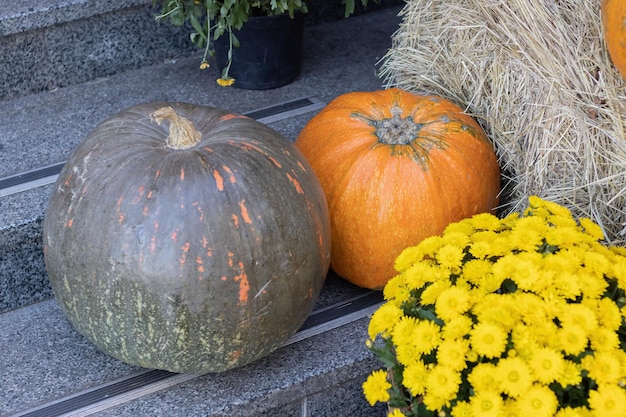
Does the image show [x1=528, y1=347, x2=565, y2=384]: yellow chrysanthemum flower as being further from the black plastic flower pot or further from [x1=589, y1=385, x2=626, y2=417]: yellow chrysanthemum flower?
the black plastic flower pot

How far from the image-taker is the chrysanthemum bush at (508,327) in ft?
4.25

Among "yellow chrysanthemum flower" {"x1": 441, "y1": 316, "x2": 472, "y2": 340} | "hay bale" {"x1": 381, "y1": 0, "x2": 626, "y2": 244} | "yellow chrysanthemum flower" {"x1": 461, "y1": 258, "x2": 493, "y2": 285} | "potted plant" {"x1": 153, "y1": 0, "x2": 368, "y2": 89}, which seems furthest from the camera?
"potted plant" {"x1": 153, "y1": 0, "x2": 368, "y2": 89}

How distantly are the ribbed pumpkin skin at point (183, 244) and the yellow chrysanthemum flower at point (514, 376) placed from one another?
1.72ft

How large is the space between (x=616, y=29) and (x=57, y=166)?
1468mm

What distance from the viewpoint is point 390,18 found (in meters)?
3.04

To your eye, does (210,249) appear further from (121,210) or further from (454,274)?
(454,274)

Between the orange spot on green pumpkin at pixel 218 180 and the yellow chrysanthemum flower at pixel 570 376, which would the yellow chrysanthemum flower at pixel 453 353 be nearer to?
the yellow chrysanthemum flower at pixel 570 376

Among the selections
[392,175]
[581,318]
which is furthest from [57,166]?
[581,318]

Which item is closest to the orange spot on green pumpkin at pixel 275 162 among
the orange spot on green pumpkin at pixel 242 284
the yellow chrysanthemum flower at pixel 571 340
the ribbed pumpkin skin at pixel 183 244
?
the ribbed pumpkin skin at pixel 183 244

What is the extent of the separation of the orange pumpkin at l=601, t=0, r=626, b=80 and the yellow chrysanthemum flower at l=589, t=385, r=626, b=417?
2.45ft

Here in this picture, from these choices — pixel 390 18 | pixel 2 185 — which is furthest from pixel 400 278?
pixel 390 18

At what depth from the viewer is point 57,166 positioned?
2.15 m

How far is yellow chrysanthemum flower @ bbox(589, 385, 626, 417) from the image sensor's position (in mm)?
1280

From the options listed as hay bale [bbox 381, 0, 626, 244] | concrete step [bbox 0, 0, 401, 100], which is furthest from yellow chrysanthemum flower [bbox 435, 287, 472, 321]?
concrete step [bbox 0, 0, 401, 100]
